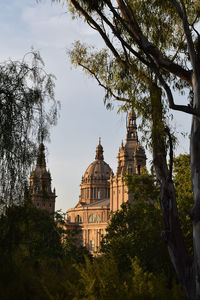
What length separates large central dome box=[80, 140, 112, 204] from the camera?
14450 cm

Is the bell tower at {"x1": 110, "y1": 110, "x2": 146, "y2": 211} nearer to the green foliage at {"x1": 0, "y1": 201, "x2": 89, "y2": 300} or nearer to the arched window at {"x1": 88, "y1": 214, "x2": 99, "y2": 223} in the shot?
the arched window at {"x1": 88, "y1": 214, "x2": 99, "y2": 223}

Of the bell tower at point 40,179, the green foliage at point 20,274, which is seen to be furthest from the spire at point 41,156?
the green foliage at point 20,274

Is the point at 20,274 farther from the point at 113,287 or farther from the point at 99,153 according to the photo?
the point at 99,153

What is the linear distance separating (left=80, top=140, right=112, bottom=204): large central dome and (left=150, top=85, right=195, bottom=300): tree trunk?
129m

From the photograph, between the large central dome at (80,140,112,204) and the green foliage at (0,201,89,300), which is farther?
the large central dome at (80,140,112,204)

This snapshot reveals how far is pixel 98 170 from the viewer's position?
481 ft

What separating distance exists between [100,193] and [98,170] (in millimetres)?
7460

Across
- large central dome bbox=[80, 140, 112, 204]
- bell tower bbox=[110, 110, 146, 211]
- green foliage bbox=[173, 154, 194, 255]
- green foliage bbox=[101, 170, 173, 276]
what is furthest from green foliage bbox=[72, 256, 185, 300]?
large central dome bbox=[80, 140, 112, 204]

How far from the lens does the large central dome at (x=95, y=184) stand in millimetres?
144500

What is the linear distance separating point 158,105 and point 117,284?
651 cm

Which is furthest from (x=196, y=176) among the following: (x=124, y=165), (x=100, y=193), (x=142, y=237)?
(x=100, y=193)

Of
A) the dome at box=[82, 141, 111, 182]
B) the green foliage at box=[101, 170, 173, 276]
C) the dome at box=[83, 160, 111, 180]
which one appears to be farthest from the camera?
the dome at box=[82, 141, 111, 182]

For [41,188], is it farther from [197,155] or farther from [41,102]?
[197,155]

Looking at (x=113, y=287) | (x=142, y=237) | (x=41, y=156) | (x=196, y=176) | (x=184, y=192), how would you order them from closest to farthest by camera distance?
(x=113, y=287)
(x=41, y=156)
(x=196, y=176)
(x=142, y=237)
(x=184, y=192)
